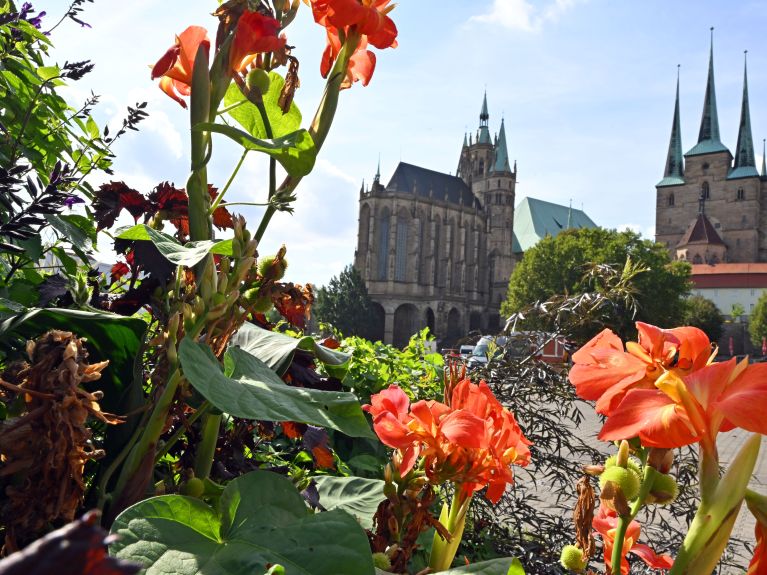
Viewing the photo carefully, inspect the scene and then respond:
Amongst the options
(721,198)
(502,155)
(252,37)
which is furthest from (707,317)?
(252,37)

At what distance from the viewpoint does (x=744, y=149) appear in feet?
176

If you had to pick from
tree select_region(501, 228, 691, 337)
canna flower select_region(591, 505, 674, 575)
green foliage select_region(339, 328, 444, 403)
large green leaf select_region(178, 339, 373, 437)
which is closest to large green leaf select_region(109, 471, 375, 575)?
large green leaf select_region(178, 339, 373, 437)

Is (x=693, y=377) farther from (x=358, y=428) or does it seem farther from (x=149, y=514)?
(x=149, y=514)

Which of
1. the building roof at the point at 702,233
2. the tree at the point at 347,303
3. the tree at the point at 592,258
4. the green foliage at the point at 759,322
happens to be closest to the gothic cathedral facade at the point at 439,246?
the tree at the point at 347,303

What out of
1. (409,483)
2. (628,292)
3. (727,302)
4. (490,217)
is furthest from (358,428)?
(727,302)

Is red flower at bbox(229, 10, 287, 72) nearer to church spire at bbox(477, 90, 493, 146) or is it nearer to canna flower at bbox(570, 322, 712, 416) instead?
canna flower at bbox(570, 322, 712, 416)

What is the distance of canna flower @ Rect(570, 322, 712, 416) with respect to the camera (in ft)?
1.63

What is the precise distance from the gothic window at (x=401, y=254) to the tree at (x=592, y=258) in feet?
38.7

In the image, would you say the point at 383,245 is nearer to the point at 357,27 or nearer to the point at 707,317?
the point at 707,317

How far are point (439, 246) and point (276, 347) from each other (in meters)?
48.6

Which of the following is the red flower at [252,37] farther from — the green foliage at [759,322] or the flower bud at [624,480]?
the green foliage at [759,322]

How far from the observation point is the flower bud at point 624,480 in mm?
508

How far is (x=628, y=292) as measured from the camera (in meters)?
1.80

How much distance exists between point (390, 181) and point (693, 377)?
159ft
